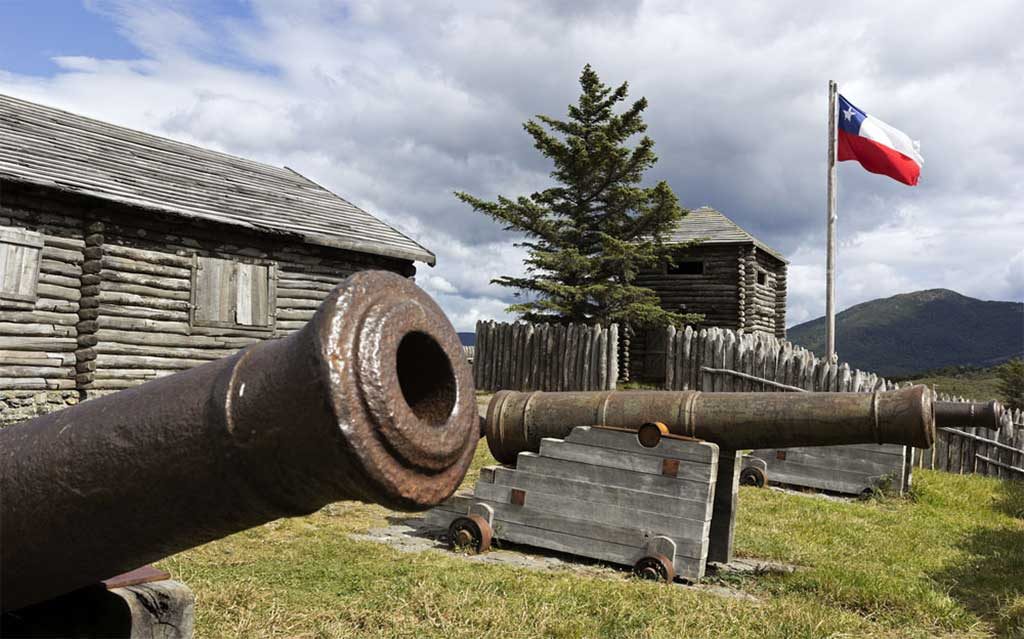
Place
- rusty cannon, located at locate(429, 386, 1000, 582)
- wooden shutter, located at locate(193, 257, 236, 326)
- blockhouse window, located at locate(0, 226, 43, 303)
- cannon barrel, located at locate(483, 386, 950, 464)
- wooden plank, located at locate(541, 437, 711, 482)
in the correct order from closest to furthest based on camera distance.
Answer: cannon barrel, located at locate(483, 386, 950, 464) → rusty cannon, located at locate(429, 386, 1000, 582) → wooden plank, located at locate(541, 437, 711, 482) → blockhouse window, located at locate(0, 226, 43, 303) → wooden shutter, located at locate(193, 257, 236, 326)

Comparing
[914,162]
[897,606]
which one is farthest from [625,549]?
[914,162]

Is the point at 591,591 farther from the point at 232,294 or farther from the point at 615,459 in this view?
the point at 232,294

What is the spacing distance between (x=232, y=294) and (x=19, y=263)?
10.2 ft

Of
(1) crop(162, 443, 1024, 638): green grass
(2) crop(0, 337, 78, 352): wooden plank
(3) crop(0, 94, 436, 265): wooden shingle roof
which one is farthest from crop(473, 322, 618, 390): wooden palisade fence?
(1) crop(162, 443, 1024, 638): green grass

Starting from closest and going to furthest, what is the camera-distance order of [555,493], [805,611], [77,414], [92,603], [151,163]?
[77,414] < [92,603] < [805,611] < [555,493] < [151,163]

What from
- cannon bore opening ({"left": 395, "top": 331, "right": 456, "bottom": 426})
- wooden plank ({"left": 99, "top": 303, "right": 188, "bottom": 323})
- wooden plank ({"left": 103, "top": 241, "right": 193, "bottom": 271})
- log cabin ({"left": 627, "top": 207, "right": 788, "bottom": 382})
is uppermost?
log cabin ({"left": 627, "top": 207, "right": 788, "bottom": 382})

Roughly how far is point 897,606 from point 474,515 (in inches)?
124

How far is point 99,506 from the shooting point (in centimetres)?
173

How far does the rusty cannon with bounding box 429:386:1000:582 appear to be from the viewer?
5840 millimetres

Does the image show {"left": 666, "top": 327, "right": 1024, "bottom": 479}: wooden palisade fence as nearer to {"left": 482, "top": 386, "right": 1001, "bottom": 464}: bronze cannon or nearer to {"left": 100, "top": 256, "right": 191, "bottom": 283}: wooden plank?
{"left": 482, "top": 386, "right": 1001, "bottom": 464}: bronze cannon

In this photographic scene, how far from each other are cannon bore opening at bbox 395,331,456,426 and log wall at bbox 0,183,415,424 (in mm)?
11059

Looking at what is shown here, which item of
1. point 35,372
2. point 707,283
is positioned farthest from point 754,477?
point 707,283

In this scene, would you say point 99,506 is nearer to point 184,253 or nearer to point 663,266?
point 184,253

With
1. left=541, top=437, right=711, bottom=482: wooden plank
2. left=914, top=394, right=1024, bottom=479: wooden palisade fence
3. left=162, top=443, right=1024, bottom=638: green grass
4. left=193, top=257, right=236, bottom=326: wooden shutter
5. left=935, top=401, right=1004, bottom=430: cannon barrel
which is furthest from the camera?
left=193, top=257, right=236, bottom=326: wooden shutter
